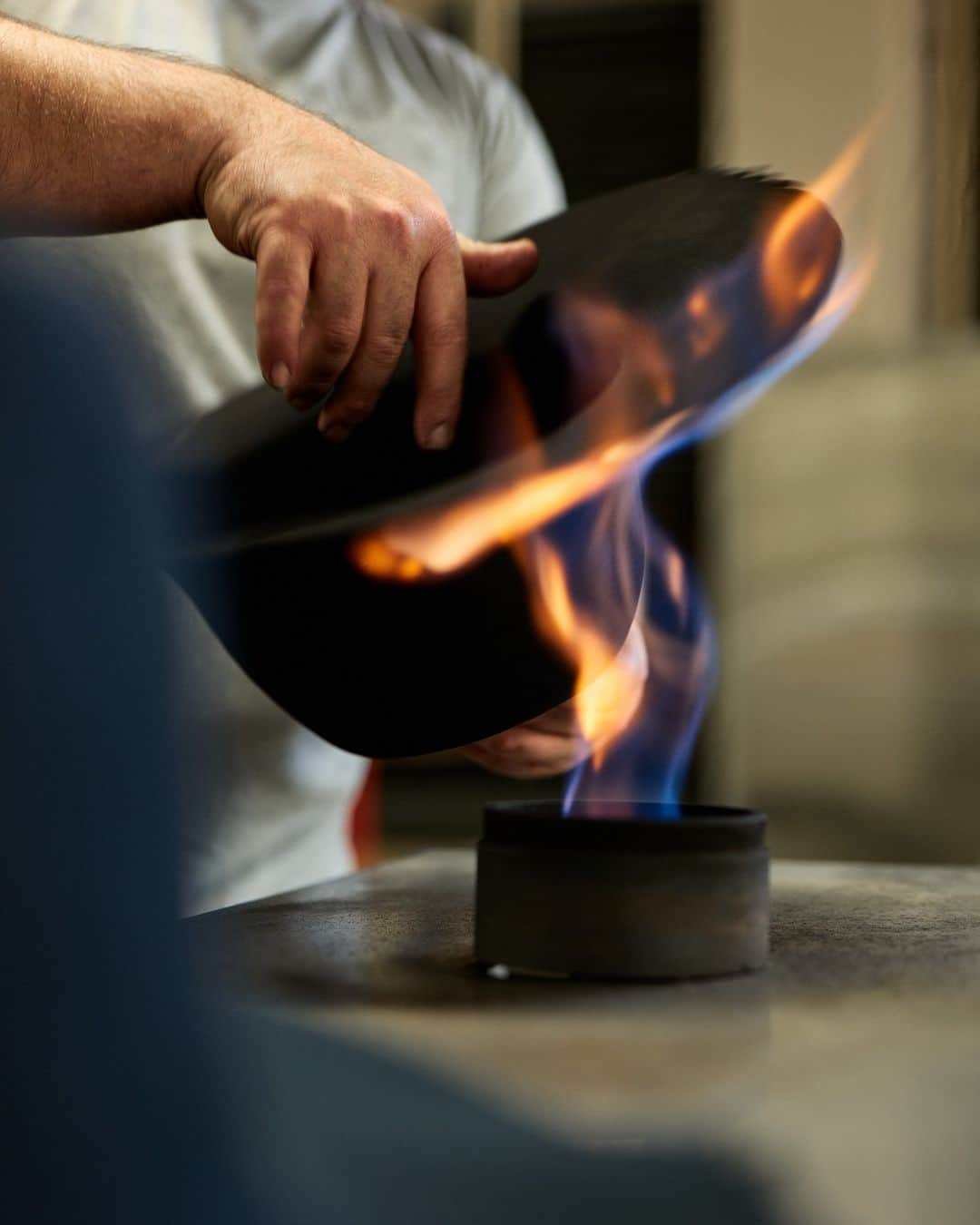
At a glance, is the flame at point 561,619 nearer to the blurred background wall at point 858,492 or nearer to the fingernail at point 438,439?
the fingernail at point 438,439

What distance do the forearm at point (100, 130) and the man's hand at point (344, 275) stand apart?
0.12ft

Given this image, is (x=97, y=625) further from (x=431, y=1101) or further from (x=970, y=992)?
(x=970, y=992)

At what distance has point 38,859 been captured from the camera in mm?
269

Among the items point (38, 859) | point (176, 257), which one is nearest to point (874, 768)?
point (176, 257)

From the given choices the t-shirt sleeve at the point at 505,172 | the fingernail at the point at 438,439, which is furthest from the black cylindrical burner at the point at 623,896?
the t-shirt sleeve at the point at 505,172

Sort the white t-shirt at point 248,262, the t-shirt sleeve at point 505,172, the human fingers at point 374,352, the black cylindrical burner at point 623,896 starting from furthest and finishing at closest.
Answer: the t-shirt sleeve at point 505,172
the white t-shirt at point 248,262
the human fingers at point 374,352
the black cylindrical burner at point 623,896

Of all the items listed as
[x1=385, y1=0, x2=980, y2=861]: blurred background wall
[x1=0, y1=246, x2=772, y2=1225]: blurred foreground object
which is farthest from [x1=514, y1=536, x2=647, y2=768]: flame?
[x1=385, y1=0, x2=980, y2=861]: blurred background wall

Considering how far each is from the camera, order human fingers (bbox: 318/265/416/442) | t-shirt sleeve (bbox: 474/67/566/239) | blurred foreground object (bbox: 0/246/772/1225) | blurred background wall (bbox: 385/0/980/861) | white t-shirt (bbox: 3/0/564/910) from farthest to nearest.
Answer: blurred background wall (bbox: 385/0/980/861), t-shirt sleeve (bbox: 474/67/566/239), white t-shirt (bbox: 3/0/564/910), human fingers (bbox: 318/265/416/442), blurred foreground object (bbox: 0/246/772/1225)

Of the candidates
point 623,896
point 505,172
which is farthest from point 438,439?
point 505,172

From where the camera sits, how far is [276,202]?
548 millimetres

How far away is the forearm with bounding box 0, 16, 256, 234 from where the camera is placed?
1.91ft

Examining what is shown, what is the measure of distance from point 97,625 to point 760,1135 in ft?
0.64

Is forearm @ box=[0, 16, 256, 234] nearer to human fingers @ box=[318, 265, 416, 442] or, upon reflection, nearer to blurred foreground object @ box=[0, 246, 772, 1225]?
human fingers @ box=[318, 265, 416, 442]

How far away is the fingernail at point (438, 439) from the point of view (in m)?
0.51
